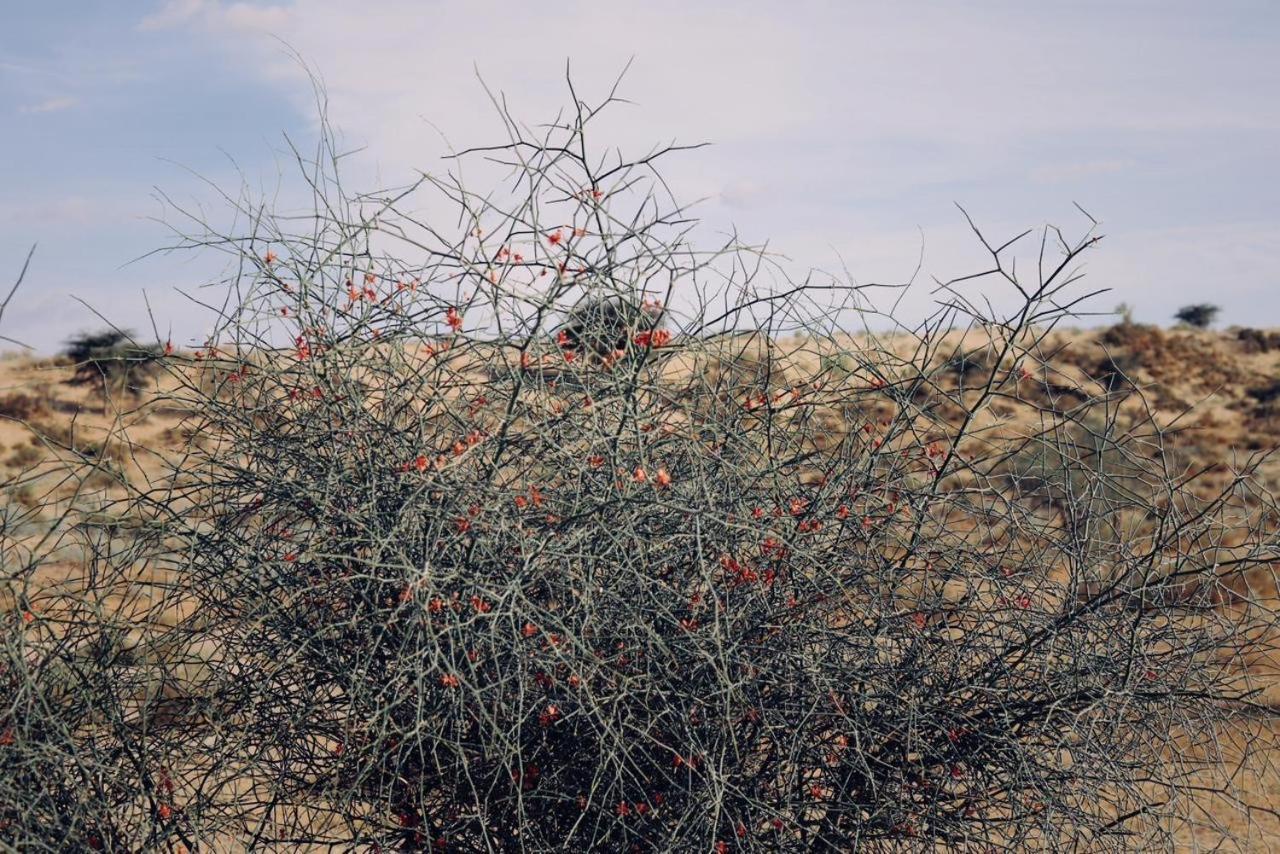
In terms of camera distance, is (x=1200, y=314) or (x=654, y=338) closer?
(x=654, y=338)

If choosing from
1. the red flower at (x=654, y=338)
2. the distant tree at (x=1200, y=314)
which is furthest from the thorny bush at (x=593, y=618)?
the distant tree at (x=1200, y=314)

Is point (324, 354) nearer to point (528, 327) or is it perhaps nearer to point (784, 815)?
point (528, 327)

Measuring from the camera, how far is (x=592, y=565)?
143 inches

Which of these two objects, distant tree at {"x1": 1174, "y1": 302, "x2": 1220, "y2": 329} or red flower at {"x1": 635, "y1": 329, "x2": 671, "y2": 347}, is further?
distant tree at {"x1": 1174, "y1": 302, "x2": 1220, "y2": 329}

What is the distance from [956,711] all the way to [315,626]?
87.8 inches

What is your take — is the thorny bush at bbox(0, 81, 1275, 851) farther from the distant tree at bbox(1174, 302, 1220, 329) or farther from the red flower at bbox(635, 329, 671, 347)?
the distant tree at bbox(1174, 302, 1220, 329)

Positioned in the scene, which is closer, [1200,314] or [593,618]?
[593,618]

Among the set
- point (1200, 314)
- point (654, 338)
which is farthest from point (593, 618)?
point (1200, 314)

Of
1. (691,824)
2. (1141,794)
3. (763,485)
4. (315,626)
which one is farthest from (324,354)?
(1141,794)

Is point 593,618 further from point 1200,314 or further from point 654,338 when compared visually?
point 1200,314

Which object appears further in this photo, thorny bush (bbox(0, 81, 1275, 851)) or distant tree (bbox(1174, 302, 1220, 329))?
distant tree (bbox(1174, 302, 1220, 329))

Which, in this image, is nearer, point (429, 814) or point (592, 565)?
point (592, 565)

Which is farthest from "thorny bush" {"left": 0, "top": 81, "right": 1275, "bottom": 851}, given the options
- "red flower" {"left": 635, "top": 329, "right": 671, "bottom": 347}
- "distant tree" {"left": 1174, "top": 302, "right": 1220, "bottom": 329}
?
"distant tree" {"left": 1174, "top": 302, "right": 1220, "bottom": 329}

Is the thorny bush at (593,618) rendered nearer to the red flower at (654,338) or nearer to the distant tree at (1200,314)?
the red flower at (654,338)
